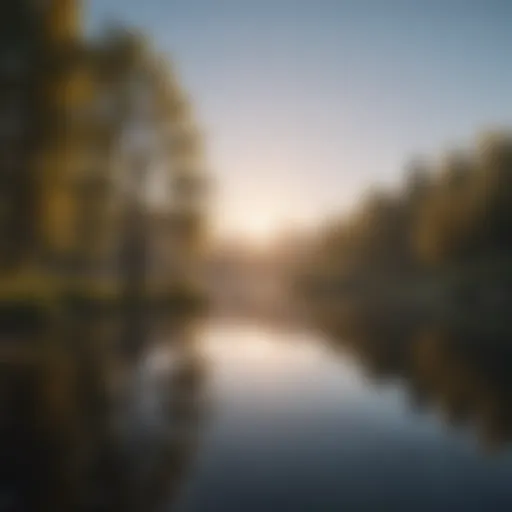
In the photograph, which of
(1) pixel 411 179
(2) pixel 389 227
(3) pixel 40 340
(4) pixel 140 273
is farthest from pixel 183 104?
(2) pixel 389 227

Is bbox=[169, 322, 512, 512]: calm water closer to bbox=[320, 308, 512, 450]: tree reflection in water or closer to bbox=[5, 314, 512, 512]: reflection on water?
bbox=[5, 314, 512, 512]: reflection on water

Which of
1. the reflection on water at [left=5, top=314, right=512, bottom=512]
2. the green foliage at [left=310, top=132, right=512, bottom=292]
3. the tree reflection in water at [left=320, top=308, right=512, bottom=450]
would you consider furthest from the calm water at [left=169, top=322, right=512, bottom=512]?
the green foliage at [left=310, top=132, right=512, bottom=292]

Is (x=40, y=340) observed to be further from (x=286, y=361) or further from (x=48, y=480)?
(x=48, y=480)

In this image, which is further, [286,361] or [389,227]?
[389,227]

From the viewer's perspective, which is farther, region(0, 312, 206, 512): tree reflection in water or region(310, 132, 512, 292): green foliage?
region(310, 132, 512, 292): green foliage

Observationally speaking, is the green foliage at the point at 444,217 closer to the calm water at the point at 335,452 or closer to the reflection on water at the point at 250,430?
the reflection on water at the point at 250,430

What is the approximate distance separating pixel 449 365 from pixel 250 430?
7500 millimetres

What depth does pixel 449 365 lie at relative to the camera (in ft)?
50.7

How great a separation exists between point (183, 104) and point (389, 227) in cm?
4890

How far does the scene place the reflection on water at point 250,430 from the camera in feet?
21.1

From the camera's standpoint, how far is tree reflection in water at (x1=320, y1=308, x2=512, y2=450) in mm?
10164

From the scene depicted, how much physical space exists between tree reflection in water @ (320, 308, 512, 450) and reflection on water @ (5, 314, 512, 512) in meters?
0.06

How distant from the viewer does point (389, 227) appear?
259ft

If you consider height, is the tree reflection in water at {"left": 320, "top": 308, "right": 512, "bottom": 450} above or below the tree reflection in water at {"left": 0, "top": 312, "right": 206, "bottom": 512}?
above
